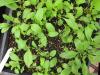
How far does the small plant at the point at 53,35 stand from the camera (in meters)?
0.87

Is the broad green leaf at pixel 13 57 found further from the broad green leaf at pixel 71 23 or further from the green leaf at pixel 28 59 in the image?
the broad green leaf at pixel 71 23

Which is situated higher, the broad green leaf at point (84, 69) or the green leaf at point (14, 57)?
the green leaf at point (14, 57)

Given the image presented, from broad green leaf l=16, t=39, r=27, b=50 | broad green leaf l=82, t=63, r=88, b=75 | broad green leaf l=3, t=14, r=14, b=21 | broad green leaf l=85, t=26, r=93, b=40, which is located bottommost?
broad green leaf l=82, t=63, r=88, b=75

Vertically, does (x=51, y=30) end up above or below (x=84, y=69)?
above

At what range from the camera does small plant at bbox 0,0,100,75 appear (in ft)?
2.85

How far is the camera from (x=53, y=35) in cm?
88

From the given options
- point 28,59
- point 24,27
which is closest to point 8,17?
point 24,27

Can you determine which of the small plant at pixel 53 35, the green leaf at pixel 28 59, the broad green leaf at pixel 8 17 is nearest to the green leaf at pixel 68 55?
the small plant at pixel 53 35

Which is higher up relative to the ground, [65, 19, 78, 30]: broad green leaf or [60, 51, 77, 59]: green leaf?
[65, 19, 78, 30]: broad green leaf

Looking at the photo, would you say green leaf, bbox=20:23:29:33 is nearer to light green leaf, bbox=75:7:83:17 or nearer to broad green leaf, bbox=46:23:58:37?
broad green leaf, bbox=46:23:58:37

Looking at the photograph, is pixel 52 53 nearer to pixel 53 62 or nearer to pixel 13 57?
pixel 53 62

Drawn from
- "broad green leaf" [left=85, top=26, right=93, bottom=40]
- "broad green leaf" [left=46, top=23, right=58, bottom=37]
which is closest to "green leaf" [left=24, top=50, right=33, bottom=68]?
"broad green leaf" [left=46, top=23, right=58, bottom=37]

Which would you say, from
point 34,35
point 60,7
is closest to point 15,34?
point 34,35

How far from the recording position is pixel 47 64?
0.86 m
